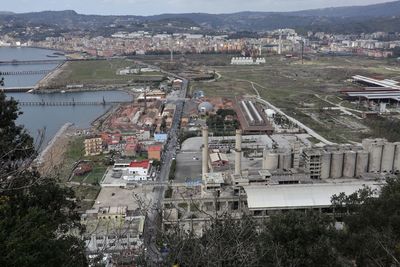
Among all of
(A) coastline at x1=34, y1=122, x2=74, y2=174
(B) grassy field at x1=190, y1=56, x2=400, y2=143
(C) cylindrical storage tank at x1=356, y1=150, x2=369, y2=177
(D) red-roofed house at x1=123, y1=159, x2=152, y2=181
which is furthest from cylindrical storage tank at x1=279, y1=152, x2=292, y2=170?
(A) coastline at x1=34, y1=122, x2=74, y2=174

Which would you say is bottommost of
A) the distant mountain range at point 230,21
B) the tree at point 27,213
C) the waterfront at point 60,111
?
the waterfront at point 60,111

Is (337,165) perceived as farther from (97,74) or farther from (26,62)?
(26,62)

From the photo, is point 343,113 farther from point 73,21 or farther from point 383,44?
point 73,21

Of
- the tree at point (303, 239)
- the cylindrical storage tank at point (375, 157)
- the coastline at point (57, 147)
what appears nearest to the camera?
the tree at point (303, 239)

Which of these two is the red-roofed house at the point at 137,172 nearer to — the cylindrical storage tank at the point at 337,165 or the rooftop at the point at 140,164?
the rooftop at the point at 140,164

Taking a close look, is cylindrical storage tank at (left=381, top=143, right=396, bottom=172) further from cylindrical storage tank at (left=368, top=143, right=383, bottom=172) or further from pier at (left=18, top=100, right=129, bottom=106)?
pier at (left=18, top=100, right=129, bottom=106)

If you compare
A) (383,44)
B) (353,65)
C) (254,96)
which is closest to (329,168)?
(254,96)

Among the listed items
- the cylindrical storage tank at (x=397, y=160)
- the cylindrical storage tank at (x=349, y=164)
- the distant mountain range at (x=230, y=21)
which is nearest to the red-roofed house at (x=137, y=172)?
the cylindrical storage tank at (x=349, y=164)
